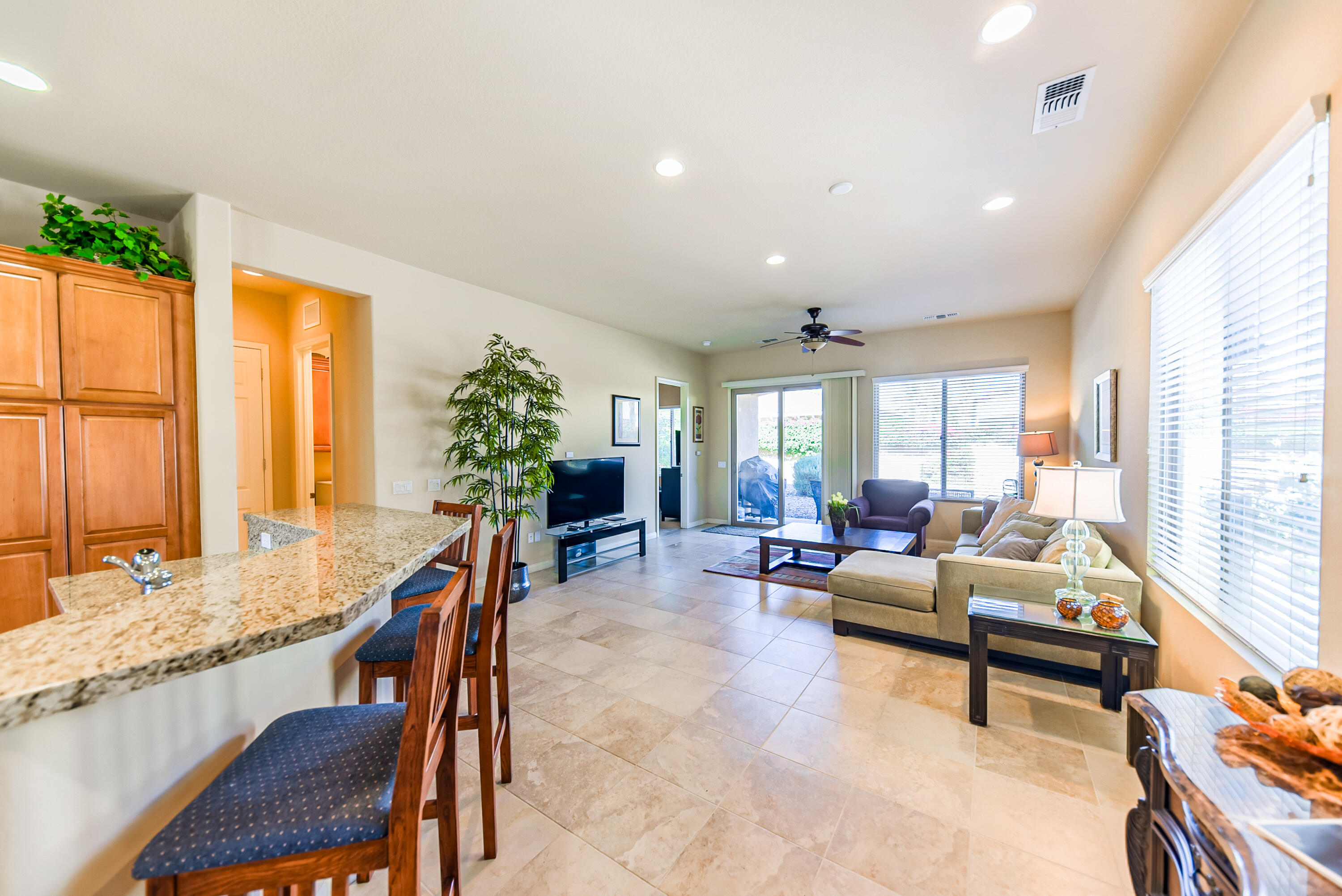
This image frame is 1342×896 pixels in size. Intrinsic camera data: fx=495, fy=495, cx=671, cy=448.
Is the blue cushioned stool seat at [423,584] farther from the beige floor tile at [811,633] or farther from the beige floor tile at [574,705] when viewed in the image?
the beige floor tile at [811,633]

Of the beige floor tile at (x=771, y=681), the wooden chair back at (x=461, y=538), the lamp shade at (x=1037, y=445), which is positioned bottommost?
the beige floor tile at (x=771, y=681)

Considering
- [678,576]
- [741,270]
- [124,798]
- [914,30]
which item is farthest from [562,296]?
[124,798]

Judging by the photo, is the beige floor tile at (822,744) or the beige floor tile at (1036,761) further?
the beige floor tile at (822,744)

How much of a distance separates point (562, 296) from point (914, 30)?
3614 millimetres

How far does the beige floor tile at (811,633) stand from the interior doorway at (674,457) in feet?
12.6

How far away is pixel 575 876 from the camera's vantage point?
5.03 feet

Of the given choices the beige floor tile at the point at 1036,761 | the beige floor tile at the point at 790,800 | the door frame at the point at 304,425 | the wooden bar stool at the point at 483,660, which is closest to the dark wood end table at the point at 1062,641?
the beige floor tile at the point at 1036,761

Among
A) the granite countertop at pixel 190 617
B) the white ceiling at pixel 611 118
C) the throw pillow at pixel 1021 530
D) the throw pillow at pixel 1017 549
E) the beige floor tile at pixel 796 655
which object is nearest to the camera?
the granite countertop at pixel 190 617

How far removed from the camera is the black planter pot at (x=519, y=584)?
409cm

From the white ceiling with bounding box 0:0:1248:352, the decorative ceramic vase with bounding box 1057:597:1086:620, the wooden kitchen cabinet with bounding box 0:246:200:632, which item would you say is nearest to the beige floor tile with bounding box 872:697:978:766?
the decorative ceramic vase with bounding box 1057:597:1086:620

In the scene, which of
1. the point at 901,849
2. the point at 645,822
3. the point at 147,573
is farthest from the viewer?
the point at 645,822

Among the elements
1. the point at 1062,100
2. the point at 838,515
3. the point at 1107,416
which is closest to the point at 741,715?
the point at 838,515

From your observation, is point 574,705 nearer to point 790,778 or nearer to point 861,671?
point 790,778

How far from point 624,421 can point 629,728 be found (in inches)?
169
